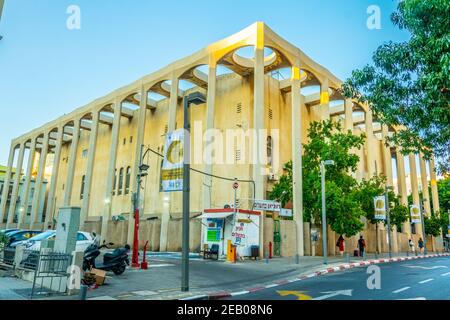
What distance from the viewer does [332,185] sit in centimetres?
2609

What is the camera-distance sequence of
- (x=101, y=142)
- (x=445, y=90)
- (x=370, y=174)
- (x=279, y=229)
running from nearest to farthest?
(x=445, y=90) → (x=279, y=229) → (x=370, y=174) → (x=101, y=142)

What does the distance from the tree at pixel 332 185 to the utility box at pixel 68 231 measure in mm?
19273

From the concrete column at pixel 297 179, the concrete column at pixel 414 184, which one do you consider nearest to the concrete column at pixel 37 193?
the concrete column at pixel 297 179

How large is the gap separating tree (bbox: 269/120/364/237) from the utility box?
1927cm

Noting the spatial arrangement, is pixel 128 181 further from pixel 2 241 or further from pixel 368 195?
pixel 2 241

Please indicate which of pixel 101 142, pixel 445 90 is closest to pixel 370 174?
pixel 445 90

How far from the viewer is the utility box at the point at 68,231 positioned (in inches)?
409

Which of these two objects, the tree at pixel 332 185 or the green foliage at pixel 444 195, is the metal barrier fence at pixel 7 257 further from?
the green foliage at pixel 444 195

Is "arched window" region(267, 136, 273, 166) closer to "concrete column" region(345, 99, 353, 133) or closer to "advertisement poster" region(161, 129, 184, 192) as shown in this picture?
"concrete column" region(345, 99, 353, 133)

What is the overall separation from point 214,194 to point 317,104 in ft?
51.6

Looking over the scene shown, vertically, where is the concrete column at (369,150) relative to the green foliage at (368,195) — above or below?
above

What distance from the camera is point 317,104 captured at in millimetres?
38750
